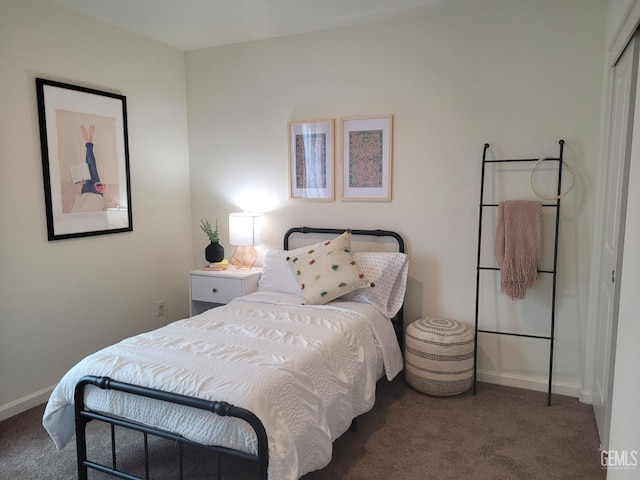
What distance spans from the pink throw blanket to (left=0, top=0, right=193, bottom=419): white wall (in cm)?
270

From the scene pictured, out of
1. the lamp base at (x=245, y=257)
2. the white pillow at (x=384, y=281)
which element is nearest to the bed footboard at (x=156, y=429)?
the white pillow at (x=384, y=281)

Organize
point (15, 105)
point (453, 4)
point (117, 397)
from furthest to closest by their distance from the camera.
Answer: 1. point (453, 4)
2. point (15, 105)
3. point (117, 397)

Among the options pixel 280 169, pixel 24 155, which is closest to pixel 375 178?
pixel 280 169

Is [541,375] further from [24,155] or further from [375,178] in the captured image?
[24,155]

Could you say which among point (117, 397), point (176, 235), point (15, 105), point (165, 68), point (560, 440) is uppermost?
point (165, 68)

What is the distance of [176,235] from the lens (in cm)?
411

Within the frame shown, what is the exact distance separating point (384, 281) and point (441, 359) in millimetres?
620

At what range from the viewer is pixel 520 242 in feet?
9.64

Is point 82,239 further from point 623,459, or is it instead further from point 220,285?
point 623,459

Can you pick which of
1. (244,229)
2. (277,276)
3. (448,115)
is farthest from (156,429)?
(448,115)

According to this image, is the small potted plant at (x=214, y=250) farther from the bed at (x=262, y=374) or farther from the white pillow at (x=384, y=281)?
the white pillow at (x=384, y=281)

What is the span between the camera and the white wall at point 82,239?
9.27 ft

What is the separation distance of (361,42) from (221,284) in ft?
6.88

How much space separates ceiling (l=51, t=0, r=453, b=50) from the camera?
3016 mm
